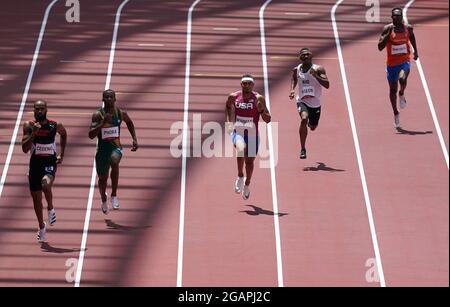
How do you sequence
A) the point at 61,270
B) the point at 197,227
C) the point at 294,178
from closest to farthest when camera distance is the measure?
the point at 61,270 < the point at 197,227 < the point at 294,178

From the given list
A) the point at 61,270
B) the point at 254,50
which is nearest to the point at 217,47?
the point at 254,50

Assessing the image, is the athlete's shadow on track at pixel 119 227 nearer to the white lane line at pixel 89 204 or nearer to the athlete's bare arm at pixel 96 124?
the white lane line at pixel 89 204

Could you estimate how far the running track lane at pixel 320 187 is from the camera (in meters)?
20.0

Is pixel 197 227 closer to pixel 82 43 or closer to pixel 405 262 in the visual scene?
pixel 405 262

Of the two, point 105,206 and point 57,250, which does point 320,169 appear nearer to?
point 105,206

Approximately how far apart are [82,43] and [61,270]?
30.3ft

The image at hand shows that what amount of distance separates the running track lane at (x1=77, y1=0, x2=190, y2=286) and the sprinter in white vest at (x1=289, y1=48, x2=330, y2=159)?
2.01 meters

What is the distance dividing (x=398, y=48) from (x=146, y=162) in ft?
13.3

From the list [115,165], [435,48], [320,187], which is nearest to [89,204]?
[115,165]

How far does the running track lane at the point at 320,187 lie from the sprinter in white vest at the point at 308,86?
695mm

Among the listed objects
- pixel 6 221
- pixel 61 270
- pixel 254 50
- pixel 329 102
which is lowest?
pixel 61 270

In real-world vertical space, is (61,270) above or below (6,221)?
below

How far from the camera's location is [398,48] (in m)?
23.6

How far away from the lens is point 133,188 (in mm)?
22328
